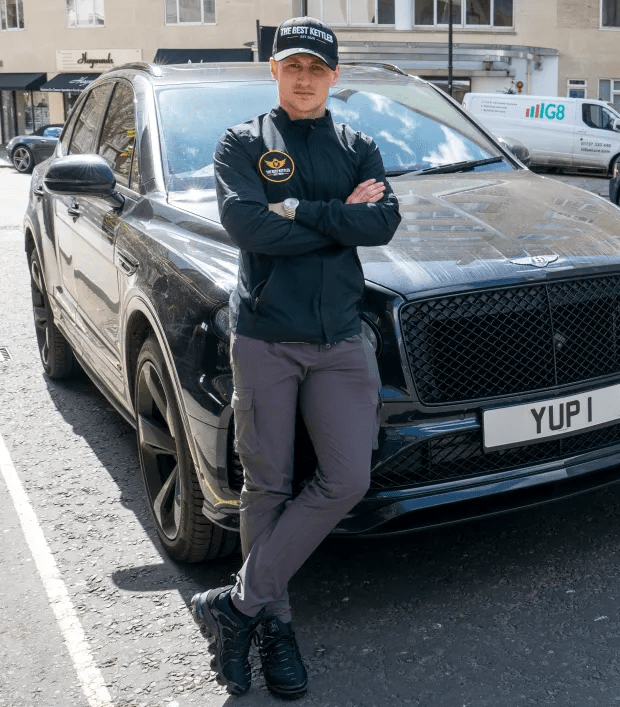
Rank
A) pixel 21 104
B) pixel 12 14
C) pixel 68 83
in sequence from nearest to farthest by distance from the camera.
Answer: pixel 68 83 → pixel 12 14 → pixel 21 104

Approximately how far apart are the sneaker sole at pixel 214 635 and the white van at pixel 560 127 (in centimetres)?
2575

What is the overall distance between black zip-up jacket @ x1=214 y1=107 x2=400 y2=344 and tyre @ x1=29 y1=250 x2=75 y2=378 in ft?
11.5

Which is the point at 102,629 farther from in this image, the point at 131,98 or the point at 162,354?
the point at 131,98

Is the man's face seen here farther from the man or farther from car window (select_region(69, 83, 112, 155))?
car window (select_region(69, 83, 112, 155))

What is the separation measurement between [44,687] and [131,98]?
2.77m

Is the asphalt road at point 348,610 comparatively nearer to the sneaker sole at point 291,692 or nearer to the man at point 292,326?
the sneaker sole at point 291,692

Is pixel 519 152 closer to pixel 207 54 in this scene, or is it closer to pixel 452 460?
pixel 452 460

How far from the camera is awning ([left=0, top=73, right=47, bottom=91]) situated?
4216 cm

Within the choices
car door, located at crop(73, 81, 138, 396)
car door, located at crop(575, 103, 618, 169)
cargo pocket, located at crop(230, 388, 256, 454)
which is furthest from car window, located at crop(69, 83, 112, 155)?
car door, located at crop(575, 103, 618, 169)

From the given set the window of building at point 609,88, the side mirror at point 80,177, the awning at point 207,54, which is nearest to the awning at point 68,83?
the awning at point 207,54

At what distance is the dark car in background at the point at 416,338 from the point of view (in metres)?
3.38

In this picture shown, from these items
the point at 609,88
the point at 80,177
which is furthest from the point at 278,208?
the point at 609,88

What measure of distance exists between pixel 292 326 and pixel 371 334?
43 centimetres

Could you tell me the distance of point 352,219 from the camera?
2.98 m
